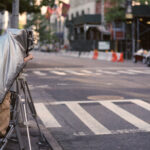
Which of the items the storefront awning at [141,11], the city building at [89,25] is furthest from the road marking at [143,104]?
the city building at [89,25]

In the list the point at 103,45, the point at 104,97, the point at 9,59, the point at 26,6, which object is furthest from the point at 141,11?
the point at 9,59

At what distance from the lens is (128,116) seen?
9.38 m

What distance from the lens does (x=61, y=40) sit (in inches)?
3912

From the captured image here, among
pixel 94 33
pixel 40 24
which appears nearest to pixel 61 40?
pixel 40 24

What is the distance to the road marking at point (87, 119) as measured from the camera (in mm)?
7925

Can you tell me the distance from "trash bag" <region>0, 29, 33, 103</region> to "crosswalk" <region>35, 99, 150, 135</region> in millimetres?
2853

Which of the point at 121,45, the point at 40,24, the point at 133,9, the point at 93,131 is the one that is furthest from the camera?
the point at 40,24

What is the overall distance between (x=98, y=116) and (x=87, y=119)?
41cm

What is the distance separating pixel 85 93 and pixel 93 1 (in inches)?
2430

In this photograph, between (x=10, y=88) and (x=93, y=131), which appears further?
(x=93, y=131)

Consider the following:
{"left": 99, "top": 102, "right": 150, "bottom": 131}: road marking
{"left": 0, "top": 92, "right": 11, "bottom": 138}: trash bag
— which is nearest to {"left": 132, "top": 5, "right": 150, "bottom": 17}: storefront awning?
{"left": 99, "top": 102, "right": 150, "bottom": 131}: road marking

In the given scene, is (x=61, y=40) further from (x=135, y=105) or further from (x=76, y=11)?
(x=135, y=105)

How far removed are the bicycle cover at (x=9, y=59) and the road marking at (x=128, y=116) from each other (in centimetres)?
364

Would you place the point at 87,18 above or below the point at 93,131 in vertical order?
above
